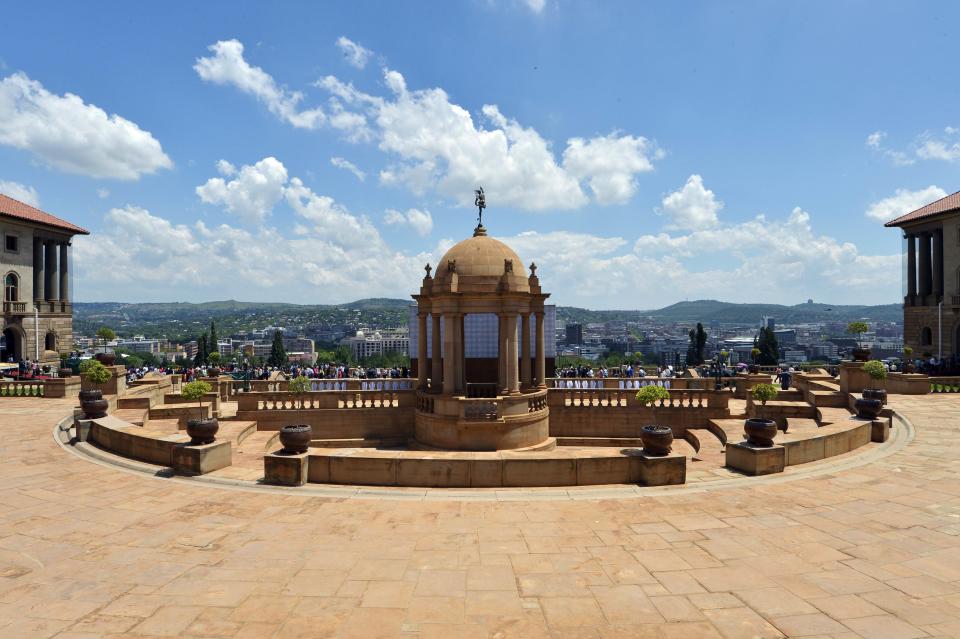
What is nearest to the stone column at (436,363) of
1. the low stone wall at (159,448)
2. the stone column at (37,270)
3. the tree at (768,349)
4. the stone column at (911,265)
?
the low stone wall at (159,448)

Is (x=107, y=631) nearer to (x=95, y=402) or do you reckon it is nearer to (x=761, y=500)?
(x=761, y=500)

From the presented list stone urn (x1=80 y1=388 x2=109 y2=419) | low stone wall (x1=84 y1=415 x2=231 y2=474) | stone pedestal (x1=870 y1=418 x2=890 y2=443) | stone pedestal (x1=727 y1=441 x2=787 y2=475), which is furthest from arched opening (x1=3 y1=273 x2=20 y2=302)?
stone pedestal (x1=870 y1=418 x2=890 y2=443)

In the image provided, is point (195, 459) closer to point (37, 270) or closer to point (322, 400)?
point (322, 400)

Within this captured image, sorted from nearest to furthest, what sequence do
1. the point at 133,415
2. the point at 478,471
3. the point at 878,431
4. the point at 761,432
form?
1. the point at 478,471
2. the point at 761,432
3. the point at 878,431
4. the point at 133,415

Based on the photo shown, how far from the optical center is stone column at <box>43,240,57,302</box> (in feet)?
A: 208

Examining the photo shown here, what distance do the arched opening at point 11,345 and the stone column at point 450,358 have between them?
6074 cm

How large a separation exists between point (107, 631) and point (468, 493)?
881cm

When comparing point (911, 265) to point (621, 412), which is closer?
point (621, 412)

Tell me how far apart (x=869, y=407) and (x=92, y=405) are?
32740mm

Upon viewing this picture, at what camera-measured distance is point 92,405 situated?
69.1ft

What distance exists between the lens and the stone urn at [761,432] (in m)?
16.5

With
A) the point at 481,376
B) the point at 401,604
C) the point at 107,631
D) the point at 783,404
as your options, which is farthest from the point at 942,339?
the point at 107,631

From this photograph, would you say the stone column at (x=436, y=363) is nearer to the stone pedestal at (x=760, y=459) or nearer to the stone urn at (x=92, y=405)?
the stone urn at (x=92, y=405)

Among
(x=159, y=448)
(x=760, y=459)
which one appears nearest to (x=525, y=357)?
(x=760, y=459)
